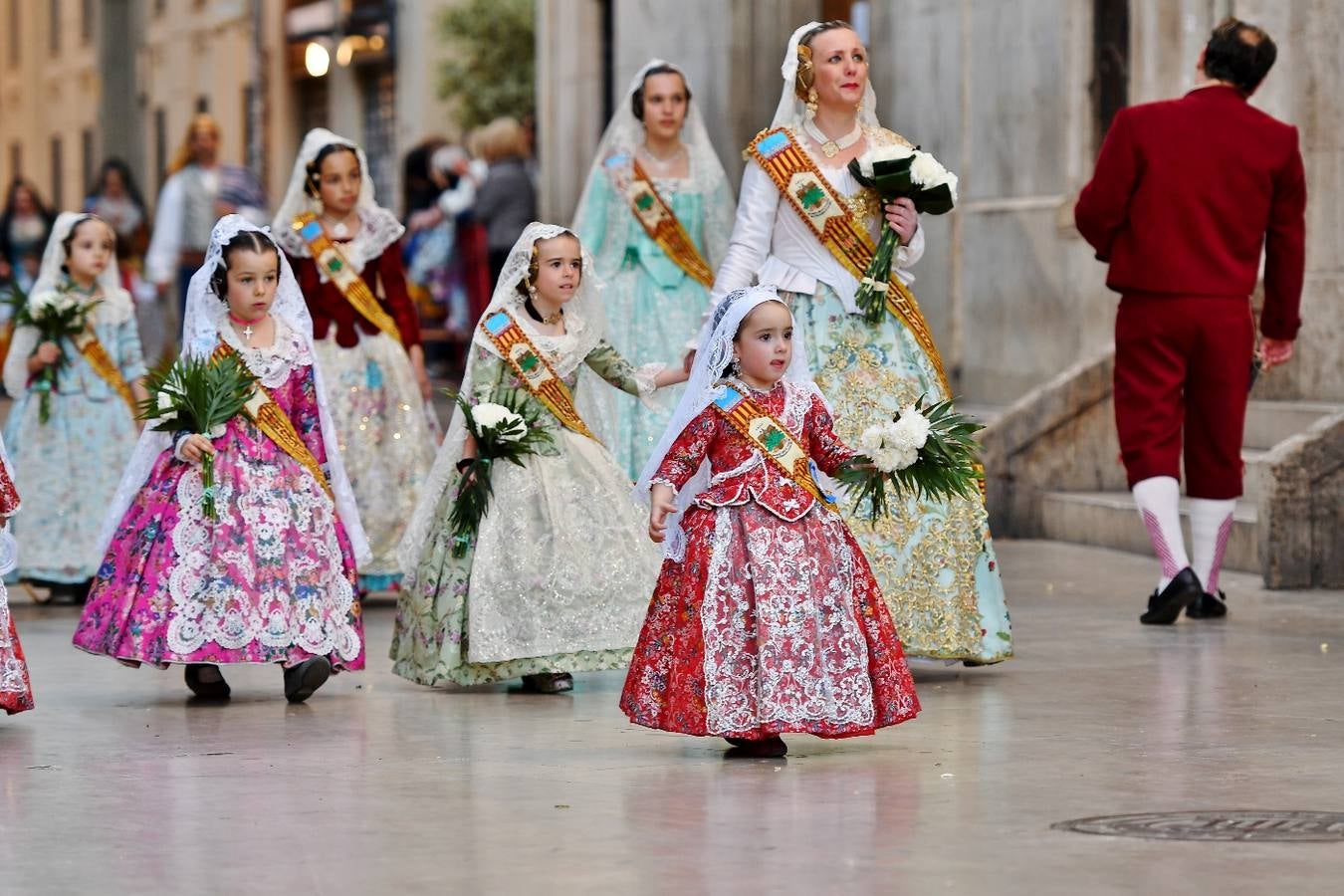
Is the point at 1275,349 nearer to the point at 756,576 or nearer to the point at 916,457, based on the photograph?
the point at 916,457

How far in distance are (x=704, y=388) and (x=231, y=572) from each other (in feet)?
6.16

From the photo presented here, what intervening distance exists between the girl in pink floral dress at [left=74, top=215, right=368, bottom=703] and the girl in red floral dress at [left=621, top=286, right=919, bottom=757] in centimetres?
161

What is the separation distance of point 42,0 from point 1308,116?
4797cm

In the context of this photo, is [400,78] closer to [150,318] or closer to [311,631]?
[150,318]

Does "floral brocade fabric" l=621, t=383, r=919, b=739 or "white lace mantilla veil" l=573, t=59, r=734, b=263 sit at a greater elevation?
"white lace mantilla veil" l=573, t=59, r=734, b=263

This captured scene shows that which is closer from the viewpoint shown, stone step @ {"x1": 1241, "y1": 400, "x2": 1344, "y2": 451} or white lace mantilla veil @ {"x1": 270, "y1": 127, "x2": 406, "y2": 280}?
white lace mantilla veil @ {"x1": 270, "y1": 127, "x2": 406, "y2": 280}

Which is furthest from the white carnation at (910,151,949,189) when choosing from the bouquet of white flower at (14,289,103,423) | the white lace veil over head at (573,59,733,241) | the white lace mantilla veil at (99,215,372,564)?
the bouquet of white flower at (14,289,103,423)

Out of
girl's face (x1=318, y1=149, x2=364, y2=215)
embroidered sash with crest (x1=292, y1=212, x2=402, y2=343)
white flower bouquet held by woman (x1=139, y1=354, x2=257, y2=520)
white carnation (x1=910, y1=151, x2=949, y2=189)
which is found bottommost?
white flower bouquet held by woman (x1=139, y1=354, x2=257, y2=520)

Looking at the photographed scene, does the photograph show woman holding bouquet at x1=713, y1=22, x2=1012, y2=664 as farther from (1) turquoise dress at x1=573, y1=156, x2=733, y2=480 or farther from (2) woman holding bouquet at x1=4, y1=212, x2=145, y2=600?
(2) woman holding bouquet at x1=4, y1=212, x2=145, y2=600

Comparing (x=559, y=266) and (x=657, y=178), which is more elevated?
(x=657, y=178)

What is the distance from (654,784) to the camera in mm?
7270

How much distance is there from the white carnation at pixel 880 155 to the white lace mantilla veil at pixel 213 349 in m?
1.84

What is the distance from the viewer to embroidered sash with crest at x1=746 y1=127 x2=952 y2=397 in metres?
A: 9.50

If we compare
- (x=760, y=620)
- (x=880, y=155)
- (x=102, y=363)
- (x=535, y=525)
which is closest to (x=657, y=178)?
(x=102, y=363)
